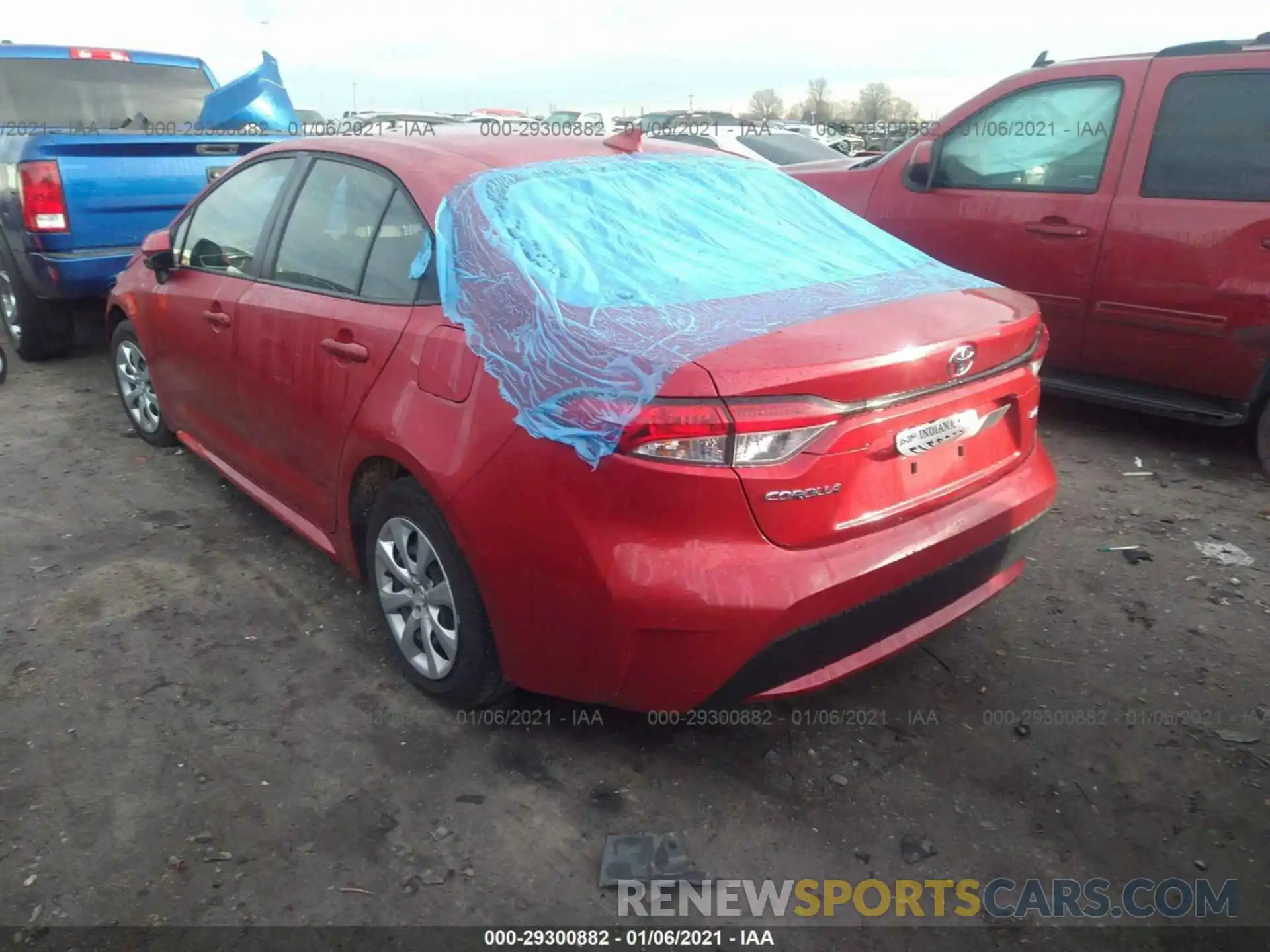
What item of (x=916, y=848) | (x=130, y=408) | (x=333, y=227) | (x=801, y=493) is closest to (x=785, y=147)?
(x=130, y=408)

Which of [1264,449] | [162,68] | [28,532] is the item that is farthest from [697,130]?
[28,532]

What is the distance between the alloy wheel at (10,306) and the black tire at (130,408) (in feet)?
6.23

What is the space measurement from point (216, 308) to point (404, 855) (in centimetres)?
232

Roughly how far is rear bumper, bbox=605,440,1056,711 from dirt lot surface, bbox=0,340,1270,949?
38 centimetres

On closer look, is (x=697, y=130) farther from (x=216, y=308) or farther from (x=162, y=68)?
(x=216, y=308)

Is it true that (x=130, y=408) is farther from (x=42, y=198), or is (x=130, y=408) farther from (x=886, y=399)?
(x=886, y=399)

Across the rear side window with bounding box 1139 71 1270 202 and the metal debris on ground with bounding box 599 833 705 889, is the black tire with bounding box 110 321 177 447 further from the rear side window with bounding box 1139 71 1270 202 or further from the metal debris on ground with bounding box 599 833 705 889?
the rear side window with bounding box 1139 71 1270 202

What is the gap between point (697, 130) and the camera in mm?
12492

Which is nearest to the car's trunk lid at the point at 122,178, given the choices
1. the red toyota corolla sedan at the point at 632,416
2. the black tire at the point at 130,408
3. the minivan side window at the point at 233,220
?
the black tire at the point at 130,408

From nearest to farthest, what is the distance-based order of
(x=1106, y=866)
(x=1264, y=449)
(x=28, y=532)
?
1. (x=1106, y=866)
2. (x=28, y=532)
3. (x=1264, y=449)

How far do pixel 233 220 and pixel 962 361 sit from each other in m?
2.88

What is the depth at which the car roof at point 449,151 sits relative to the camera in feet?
9.02

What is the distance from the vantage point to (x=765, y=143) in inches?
461

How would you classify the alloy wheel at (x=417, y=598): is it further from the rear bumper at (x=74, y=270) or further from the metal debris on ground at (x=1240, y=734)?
the rear bumper at (x=74, y=270)
